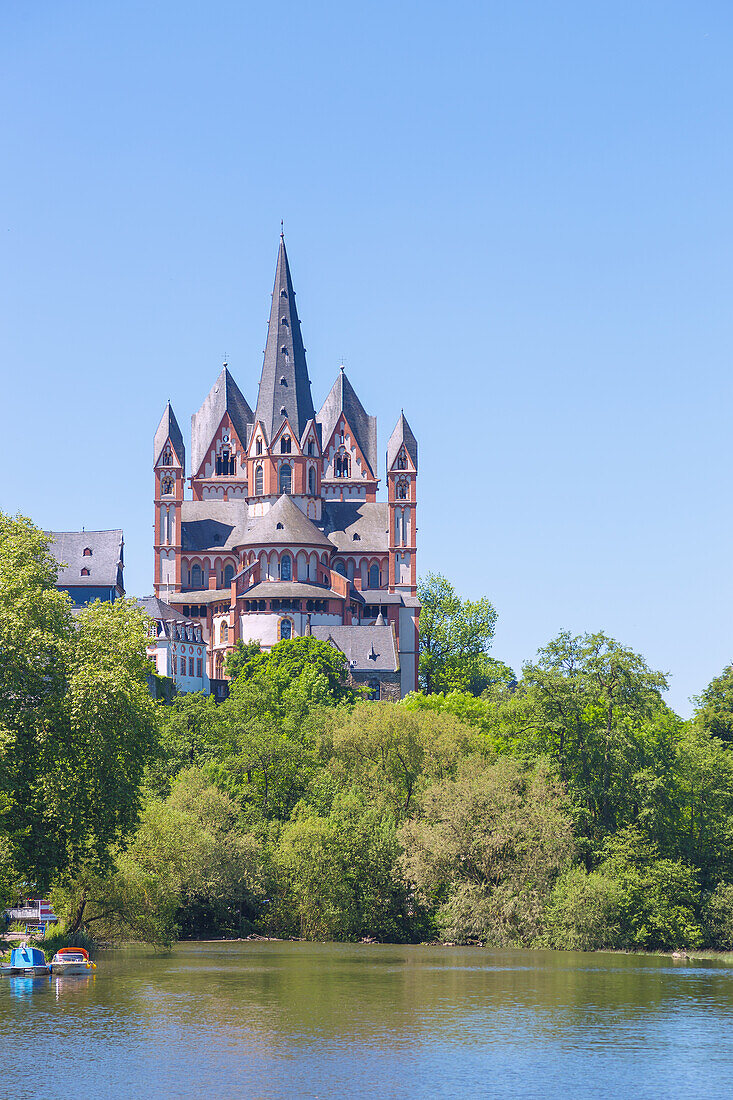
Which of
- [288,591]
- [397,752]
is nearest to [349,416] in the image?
[288,591]

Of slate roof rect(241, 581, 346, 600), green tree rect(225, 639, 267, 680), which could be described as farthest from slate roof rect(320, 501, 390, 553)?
green tree rect(225, 639, 267, 680)

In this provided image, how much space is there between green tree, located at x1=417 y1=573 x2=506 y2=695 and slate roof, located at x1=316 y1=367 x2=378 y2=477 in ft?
52.9

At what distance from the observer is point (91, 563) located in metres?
144

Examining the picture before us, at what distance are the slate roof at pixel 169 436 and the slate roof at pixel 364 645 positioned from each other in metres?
30.9

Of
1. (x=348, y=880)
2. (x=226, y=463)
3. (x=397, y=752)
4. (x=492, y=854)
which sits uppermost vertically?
(x=226, y=463)

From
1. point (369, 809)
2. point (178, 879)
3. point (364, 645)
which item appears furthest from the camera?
point (364, 645)

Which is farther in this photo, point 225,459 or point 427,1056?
point 225,459

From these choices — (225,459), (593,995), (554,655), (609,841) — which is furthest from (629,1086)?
(225,459)

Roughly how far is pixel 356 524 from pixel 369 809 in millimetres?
A: 88599

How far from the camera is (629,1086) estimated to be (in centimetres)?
3734

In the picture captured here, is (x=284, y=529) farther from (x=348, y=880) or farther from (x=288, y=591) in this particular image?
(x=348, y=880)

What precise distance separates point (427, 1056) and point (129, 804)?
19595mm

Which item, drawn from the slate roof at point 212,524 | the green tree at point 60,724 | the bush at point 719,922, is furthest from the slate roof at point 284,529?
the green tree at point 60,724

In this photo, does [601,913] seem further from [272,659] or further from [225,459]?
[225,459]
